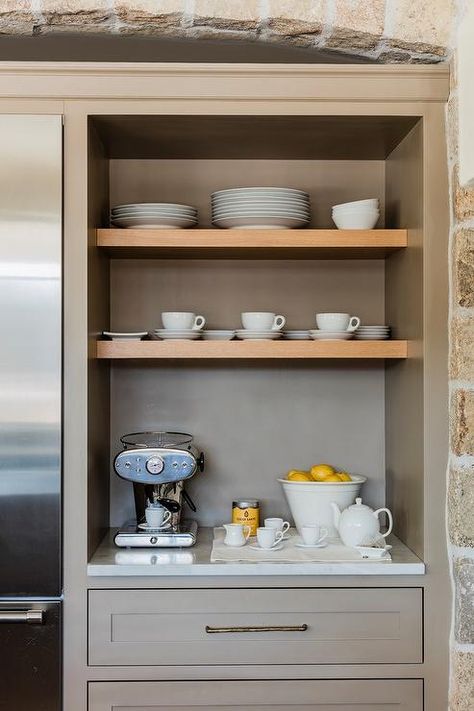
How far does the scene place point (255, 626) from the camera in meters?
2.10

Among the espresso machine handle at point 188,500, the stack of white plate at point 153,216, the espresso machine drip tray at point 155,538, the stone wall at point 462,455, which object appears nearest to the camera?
the stone wall at point 462,455

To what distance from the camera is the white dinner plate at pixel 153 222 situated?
2.33 meters

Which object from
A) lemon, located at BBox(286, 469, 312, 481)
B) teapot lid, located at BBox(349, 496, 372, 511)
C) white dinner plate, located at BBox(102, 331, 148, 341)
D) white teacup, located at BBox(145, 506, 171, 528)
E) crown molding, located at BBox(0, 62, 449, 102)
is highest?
crown molding, located at BBox(0, 62, 449, 102)

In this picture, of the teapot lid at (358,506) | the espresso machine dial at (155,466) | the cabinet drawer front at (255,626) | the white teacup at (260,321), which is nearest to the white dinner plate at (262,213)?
the white teacup at (260,321)

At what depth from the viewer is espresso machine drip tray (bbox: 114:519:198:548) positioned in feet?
7.29

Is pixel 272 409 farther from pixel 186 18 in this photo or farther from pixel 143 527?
pixel 186 18

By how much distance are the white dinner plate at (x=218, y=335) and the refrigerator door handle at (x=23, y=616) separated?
893 millimetres

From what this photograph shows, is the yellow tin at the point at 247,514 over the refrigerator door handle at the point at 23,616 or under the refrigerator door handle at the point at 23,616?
over

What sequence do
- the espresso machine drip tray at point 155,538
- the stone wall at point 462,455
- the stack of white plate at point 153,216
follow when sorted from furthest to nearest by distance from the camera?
the stack of white plate at point 153,216 < the espresso machine drip tray at point 155,538 < the stone wall at point 462,455

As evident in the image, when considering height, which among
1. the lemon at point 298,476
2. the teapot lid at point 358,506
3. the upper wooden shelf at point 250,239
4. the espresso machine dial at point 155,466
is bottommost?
the teapot lid at point 358,506

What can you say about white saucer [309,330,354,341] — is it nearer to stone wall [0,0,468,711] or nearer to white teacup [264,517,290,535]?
stone wall [0,0,468,711]

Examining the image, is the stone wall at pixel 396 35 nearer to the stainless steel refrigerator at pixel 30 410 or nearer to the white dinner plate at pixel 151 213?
the stainless steel refrigerator at pixel 30 410

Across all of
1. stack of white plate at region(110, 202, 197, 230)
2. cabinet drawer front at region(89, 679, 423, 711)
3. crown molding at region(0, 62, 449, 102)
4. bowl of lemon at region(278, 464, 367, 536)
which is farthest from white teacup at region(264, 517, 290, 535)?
crown molding at region(0, 62, 449, 102)

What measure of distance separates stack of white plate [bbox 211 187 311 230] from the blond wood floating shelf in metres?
0.36
